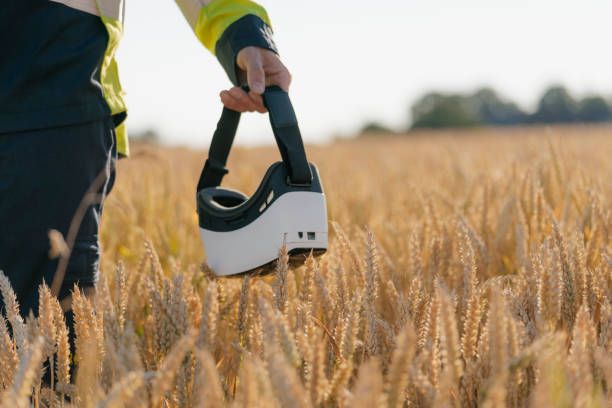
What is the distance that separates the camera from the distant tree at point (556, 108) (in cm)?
5128

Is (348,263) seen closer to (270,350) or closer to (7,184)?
(7,184)

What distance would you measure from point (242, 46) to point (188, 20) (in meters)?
0.22

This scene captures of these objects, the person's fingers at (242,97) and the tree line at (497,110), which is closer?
the person's fingers at (242,97)

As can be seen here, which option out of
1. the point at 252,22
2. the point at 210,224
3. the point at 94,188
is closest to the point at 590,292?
the point at 210,224

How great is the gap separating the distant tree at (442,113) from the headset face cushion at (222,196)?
47983mm

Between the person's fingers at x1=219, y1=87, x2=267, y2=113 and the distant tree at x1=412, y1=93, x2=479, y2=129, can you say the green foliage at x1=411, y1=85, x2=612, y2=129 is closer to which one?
the distant tree at x1=412, y1=93, x2=479, y2=129

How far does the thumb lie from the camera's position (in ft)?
4.14

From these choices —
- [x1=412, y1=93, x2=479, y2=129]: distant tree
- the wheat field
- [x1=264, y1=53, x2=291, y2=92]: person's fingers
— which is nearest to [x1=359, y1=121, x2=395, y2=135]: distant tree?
[x1=412, y1=93, x2=479, y2=129]: distant tree

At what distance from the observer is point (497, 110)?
200 ft

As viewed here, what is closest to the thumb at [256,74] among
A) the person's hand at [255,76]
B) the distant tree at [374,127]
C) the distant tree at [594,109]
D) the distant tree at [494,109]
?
the person's hand at [255,76]

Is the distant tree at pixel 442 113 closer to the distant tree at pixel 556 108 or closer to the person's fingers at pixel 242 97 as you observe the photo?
the distant tree at pixel 556 108

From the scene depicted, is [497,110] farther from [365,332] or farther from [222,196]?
[365,332]

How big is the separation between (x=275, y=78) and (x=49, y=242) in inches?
A: 19.5

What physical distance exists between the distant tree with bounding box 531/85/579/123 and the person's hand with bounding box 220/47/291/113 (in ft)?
167
